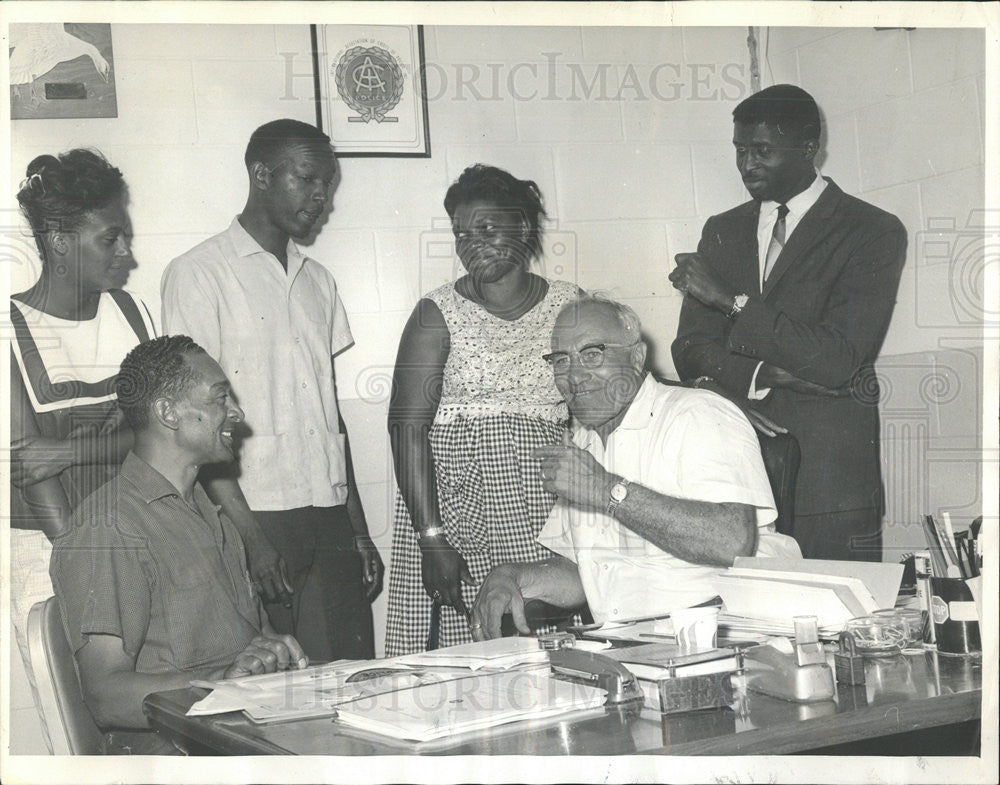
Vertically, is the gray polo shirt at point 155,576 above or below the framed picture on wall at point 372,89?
below

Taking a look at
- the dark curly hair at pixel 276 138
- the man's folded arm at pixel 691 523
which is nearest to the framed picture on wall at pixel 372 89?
the dark curly hair at pixel 276 138

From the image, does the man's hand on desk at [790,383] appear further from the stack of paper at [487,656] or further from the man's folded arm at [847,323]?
the stack of paper at [487,656]

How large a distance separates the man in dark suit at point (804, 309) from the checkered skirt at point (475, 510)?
0.48 m

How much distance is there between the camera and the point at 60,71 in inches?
89.4

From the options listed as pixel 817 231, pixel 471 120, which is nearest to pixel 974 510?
pixel 817 231

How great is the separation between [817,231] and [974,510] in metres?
0.75

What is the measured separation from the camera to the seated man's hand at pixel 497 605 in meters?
2.32

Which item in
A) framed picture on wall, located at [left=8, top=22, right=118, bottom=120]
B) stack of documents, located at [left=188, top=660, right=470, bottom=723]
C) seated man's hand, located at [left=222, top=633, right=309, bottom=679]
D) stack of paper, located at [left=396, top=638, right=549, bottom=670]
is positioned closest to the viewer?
stack of documents, located at [left=188, top=660, right=470, bottom=723]

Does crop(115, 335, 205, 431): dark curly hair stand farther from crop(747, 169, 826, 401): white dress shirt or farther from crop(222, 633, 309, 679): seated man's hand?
crop(747, 169, 826, 401): white dress shirt

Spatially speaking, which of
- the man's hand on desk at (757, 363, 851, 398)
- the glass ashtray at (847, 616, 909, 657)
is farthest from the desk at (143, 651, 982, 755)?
the man's hand on desk at (757, 363, 851, 398)

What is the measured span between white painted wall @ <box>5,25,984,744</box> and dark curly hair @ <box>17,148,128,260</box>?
0.04m

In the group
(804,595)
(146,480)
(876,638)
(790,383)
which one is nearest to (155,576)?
(146,480)

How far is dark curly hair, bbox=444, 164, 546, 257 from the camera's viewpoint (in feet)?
7.96

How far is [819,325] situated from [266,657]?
1489 millimetres
